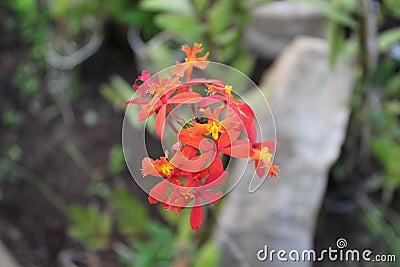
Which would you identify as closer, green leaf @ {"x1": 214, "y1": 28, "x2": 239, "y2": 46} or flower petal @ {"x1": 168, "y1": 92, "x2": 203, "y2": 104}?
flower petal @ {"x1": 168, "y1": 92, "x2": 203, "y2": 104}

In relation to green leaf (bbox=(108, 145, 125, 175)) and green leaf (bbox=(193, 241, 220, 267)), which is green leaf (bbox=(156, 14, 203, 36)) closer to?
green leaf (bbox=(193, 241, 220, 267))

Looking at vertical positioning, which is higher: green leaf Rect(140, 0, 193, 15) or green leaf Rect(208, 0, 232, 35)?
green leaf Rect(140, 0, 193, 15)

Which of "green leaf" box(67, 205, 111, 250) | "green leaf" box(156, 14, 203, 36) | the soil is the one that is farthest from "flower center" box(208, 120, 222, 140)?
the soil

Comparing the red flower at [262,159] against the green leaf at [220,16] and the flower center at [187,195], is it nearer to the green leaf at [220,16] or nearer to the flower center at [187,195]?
the flower center at [187,195]

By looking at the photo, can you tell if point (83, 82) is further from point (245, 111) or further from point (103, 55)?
point (245, 111)

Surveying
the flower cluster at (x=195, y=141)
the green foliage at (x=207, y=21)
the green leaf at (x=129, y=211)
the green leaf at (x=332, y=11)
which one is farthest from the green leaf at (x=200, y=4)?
the flower cluster at (x=195, y=141)

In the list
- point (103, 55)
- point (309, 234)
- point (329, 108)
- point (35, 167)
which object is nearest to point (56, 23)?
point (103, 55)

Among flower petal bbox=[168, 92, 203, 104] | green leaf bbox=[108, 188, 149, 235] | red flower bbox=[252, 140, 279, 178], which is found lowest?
green leaf bbox=[108, 188, 149, 235]
